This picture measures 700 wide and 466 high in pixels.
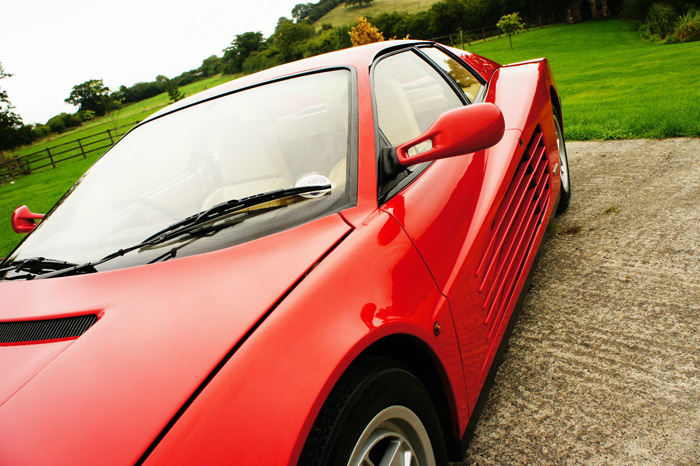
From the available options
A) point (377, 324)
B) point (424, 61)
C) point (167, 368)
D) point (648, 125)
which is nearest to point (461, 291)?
point (377, 324)

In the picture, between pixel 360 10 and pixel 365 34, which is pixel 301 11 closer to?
pixel 360 10

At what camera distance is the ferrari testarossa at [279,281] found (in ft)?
3.18

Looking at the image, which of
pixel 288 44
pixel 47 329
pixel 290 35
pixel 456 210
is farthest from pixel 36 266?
pixel 290 35

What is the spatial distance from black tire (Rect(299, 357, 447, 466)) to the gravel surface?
0.59 meters

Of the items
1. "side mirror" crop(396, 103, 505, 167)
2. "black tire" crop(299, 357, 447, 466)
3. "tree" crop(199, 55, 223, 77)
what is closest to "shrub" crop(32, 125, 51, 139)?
"tree" crop(199, 55, 223, 77)

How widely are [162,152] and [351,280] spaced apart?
4.15 ft

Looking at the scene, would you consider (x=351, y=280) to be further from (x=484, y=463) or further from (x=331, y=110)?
(x=484, y=463)

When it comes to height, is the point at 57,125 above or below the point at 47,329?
above

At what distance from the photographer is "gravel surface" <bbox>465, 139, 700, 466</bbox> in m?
1.77

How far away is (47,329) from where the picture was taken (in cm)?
126

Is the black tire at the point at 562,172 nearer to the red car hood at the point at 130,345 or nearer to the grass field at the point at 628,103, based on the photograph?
the grass field at the point at 628,103

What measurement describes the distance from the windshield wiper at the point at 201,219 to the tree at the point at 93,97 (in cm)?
5405

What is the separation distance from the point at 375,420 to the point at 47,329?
89cm

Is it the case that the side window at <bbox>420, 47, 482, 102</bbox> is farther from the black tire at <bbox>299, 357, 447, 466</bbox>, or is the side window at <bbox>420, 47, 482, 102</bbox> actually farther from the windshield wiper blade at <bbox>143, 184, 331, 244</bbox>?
the black tire at <bbox>299, 357, 447, 466</bbox>
